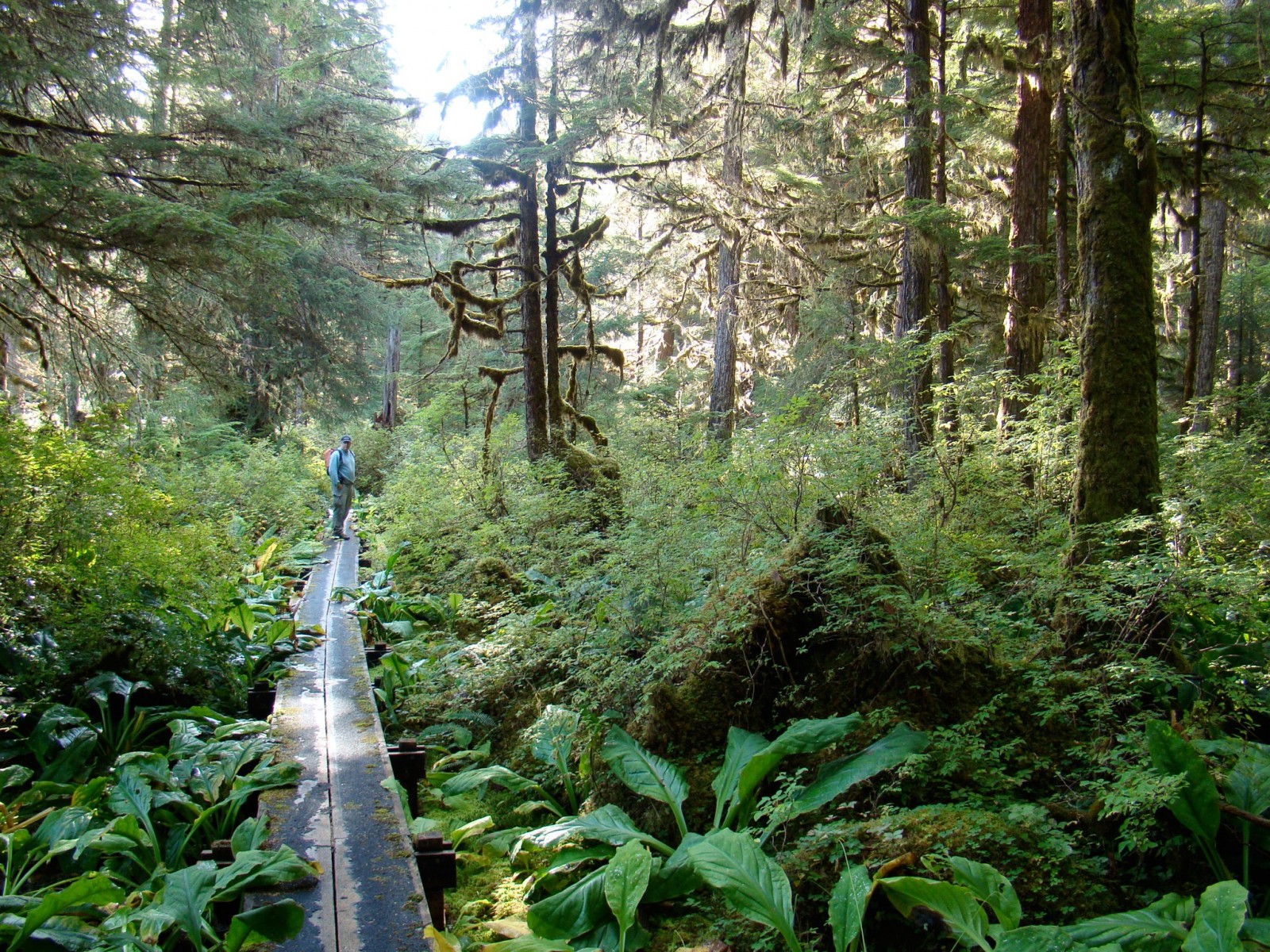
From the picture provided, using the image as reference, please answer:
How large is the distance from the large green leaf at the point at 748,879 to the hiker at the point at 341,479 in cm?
1140

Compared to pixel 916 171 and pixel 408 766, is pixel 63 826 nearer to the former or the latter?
pixel 408 766

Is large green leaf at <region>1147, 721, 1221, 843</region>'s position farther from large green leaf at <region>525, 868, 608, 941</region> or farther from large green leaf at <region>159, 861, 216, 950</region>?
large green leaf at <region>159, 861, 216, 950</region>

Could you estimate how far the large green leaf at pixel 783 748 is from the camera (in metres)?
3.65

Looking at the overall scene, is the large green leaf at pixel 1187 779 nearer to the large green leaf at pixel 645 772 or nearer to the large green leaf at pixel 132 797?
the large green leaf at pixel 645 772

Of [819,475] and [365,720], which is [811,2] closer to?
[819,475]

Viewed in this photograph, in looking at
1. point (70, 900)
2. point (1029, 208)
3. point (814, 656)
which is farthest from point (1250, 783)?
point (1029, 208)

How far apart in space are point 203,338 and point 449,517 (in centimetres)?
414

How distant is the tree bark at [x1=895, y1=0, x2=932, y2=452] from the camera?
32.1ft

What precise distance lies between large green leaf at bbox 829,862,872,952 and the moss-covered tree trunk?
10.6 feet

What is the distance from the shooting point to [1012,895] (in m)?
2.71

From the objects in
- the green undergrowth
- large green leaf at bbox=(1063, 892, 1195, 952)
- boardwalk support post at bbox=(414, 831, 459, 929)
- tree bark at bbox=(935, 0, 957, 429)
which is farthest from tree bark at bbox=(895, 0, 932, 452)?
boardwalk support post at bbox=(414, 831, 459, 929)

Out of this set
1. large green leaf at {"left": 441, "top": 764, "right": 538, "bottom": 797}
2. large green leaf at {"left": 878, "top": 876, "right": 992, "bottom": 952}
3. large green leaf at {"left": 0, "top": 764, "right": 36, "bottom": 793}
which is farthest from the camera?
large green leaf at {"left": 441, "top": 764, "right": 538, "bottom": 797}

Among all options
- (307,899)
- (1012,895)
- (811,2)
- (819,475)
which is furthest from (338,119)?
(1012,895)

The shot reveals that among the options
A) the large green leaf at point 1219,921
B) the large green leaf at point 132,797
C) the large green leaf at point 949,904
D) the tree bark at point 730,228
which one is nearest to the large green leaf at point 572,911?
the large green leaf at point 949,904
